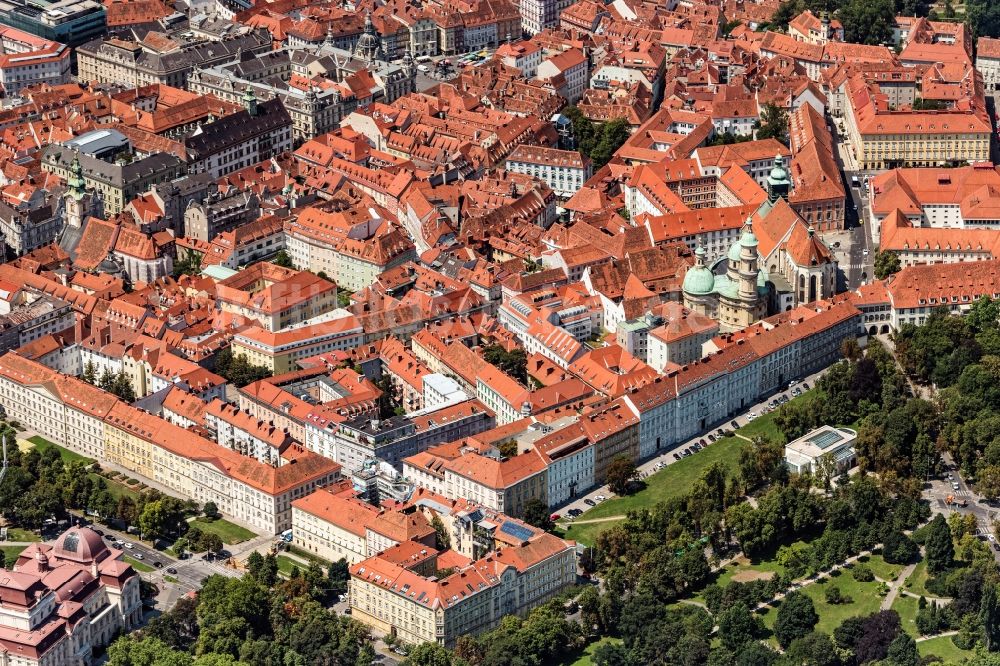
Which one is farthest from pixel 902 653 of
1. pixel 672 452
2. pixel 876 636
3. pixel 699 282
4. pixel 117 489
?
pixel 117 489

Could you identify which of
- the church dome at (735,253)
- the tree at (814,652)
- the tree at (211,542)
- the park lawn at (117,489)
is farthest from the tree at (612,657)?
the church dome at (735,253)

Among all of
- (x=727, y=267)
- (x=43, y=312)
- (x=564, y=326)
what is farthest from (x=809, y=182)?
(x=43, y=312)

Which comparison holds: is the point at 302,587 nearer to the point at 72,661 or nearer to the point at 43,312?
the point at 72,661

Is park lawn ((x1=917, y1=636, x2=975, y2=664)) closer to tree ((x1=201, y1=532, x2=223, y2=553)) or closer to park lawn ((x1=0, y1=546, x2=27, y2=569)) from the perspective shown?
tree ((x1=201, y1=532, x2=223, y2=553))

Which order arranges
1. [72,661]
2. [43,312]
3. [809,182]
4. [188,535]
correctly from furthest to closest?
[809,182] < [43,312] < [188,535] < [72,661]

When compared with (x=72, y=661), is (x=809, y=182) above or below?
above

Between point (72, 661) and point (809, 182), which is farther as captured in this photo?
point (809, 182)

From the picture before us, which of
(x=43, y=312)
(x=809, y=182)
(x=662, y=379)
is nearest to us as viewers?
(x=662, y=379)
